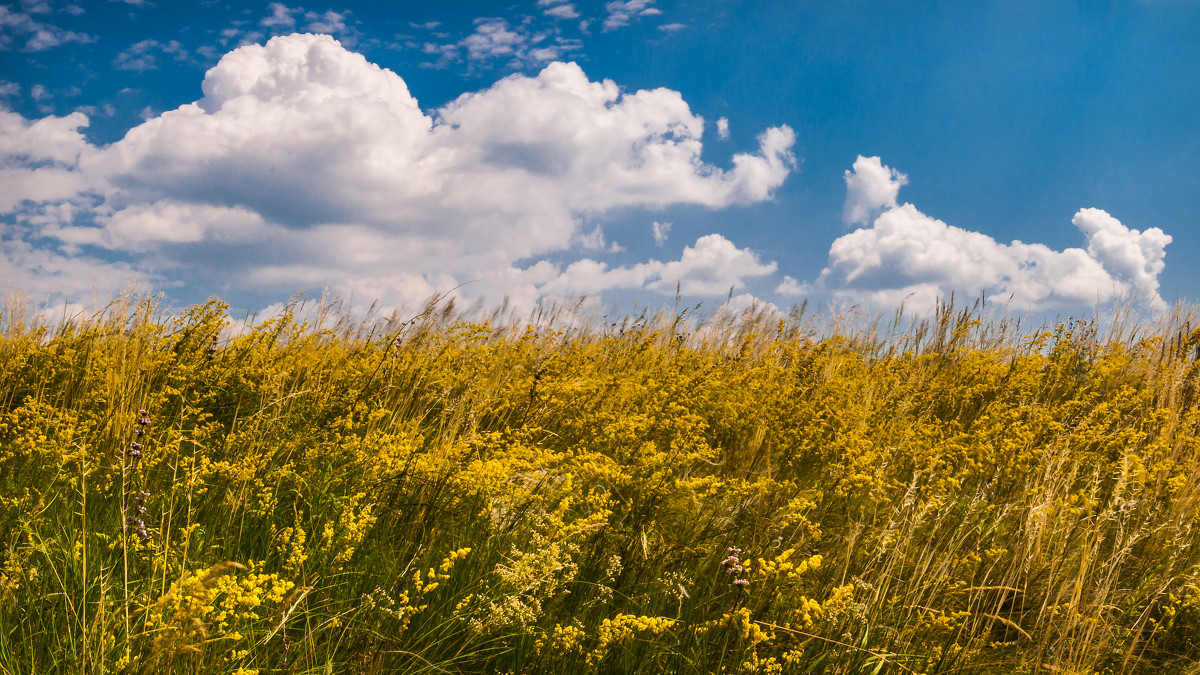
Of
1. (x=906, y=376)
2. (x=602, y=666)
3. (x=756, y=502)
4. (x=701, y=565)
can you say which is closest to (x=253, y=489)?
(x=602, y=666)

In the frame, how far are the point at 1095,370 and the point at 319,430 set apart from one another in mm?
6449

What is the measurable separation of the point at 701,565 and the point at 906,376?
447 cm

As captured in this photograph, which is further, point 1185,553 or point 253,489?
point 1185,553

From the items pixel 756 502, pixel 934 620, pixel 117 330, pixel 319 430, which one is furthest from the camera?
pixel 117 330

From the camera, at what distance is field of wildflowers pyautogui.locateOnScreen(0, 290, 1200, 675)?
1795 millimetres

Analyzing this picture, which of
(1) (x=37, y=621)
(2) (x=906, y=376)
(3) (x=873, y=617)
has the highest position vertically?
(2) (x=906, y=376)

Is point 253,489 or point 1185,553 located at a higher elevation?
point 1185,553

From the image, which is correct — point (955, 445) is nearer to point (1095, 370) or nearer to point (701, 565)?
point (701, 565)

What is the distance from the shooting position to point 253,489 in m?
2.48

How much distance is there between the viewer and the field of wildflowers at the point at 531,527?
1795mm

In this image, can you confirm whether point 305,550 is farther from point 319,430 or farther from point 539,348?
point 539,348

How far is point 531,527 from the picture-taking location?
229cm

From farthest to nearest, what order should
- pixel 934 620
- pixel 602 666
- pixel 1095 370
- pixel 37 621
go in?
pixel 1095 370 → pixel 934 620 → pixel 602 666 → pixel 37 621

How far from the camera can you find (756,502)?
299 centimetres
